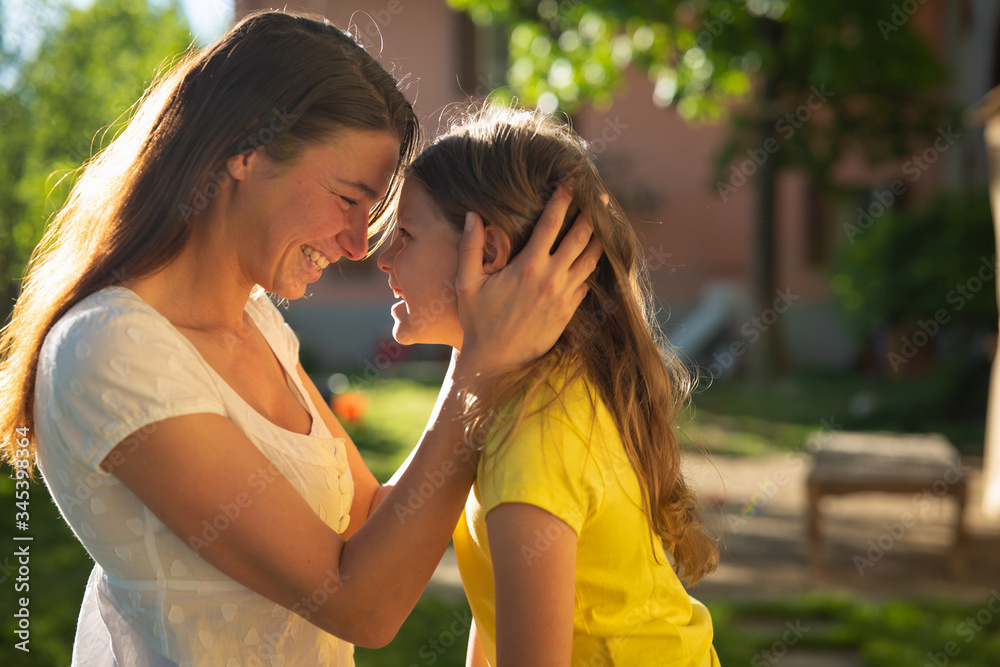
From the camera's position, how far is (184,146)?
1535 mm

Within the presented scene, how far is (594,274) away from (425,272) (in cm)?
32

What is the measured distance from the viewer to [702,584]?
4809 millimetres

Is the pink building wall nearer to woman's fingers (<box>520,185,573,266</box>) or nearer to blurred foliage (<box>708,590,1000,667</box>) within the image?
blurred foliage (<box>708,590,1000,667</box>)

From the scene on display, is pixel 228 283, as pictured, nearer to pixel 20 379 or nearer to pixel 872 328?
pixel 20 379

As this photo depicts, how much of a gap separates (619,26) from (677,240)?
7444 millimetres

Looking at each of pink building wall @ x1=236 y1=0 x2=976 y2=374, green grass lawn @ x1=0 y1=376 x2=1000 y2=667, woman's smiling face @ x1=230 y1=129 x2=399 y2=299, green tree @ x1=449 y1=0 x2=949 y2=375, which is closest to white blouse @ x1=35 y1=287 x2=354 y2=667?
woman's smiling face @ x1=230 y1=129 x2=399 y2=299

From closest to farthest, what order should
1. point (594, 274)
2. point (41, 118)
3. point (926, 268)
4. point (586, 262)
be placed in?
point (586, 262) → point (594, 274) → point (41, 118) → point (926, 268)

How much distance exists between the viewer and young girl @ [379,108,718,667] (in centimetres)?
133

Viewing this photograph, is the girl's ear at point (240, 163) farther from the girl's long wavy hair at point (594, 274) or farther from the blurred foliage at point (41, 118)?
the blurred foliage at point (41, 118)

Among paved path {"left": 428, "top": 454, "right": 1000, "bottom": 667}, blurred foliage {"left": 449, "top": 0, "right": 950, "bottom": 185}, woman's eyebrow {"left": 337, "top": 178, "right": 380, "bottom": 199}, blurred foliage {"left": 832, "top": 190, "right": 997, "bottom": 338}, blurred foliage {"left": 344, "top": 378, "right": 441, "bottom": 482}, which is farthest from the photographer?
blurred foliage {"left": 832, "top": 190, "right": 997, "bottom": 338}

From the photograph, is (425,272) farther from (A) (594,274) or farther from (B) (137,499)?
(B) (137,499)

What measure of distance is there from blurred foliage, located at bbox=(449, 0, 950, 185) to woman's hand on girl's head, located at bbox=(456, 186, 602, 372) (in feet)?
19.2

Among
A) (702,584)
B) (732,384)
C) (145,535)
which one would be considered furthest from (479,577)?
(732,384)

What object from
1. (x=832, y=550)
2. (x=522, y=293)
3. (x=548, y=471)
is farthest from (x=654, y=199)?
(x=548, y=471)
